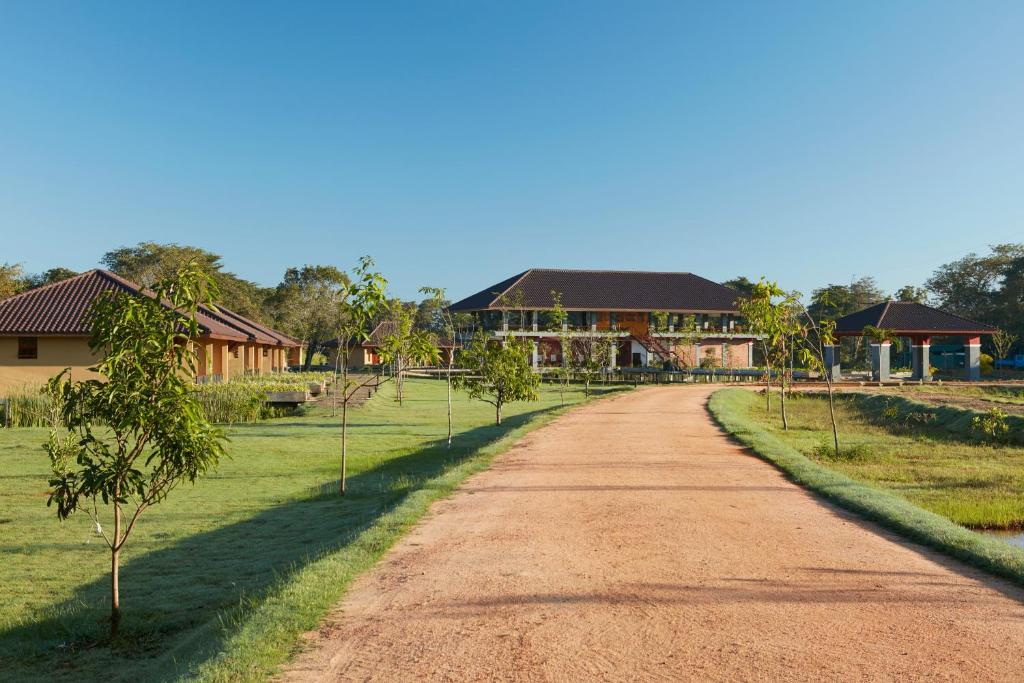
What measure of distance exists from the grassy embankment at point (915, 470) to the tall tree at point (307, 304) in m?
54.9

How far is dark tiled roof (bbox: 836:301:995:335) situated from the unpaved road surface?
43.0 meters

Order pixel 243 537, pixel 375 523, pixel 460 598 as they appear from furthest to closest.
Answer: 1. pixel 243 537
2. pixel 375 523
3. pixel 460 598

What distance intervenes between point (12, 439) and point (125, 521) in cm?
1173

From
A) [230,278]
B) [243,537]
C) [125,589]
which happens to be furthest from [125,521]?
[230,278]

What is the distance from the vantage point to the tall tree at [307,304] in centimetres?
7406

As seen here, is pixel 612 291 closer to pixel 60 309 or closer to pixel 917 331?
pixel 917 331

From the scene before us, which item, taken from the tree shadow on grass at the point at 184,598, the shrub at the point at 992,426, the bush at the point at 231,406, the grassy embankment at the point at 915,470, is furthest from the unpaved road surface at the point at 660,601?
the bush at the point at 231,406

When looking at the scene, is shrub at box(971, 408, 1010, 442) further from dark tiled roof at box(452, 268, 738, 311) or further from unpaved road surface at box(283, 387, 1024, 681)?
dark tiled roof at box(452, 268, 738, 311)

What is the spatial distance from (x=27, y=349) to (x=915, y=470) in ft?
100

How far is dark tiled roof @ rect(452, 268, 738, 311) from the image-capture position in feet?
199

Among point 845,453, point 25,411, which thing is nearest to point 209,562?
point 845,453

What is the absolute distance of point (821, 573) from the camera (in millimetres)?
6699

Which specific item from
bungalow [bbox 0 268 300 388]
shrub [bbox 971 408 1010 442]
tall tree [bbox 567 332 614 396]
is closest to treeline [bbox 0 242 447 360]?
tall tree [bbox 567 332 614 396]

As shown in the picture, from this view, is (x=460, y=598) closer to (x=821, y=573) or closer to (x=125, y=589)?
(x=821, y=573)
